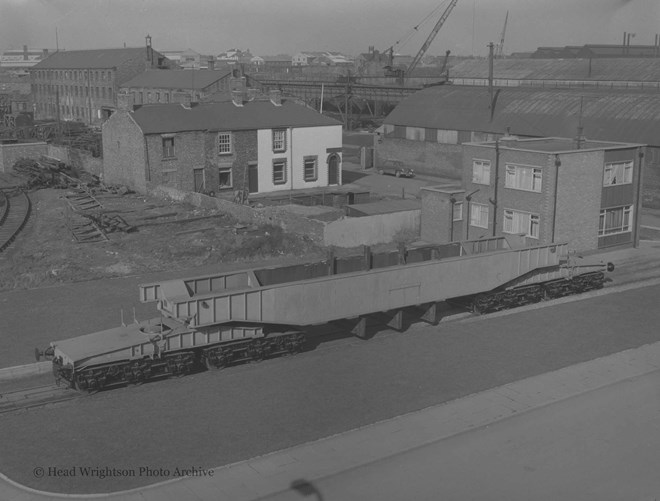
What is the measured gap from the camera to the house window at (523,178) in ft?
124

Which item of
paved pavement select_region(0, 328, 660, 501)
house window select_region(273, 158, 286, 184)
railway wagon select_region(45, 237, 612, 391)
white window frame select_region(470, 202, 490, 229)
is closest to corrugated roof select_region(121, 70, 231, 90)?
house window select_region(273, 158, 286, 184)

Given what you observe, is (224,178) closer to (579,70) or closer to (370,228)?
(370,228)

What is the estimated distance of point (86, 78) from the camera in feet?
326

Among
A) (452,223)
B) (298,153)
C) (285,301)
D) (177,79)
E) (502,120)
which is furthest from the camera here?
(177,79)

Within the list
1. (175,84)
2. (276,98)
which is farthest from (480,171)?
(175,84)

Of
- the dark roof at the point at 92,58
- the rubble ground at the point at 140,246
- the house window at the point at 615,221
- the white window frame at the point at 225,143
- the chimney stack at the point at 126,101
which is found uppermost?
the dark roof at the point at 92,58

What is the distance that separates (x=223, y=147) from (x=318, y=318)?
3001 cm

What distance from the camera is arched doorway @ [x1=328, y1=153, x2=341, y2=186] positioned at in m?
56.0

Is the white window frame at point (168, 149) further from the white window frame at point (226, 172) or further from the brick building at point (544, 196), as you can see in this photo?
the brick building at point (544, 196)

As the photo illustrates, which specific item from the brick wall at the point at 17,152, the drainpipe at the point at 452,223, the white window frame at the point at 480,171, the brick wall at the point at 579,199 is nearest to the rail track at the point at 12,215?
the brick wall at the point at 17,152

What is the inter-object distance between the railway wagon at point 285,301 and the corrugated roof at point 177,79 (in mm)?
54230

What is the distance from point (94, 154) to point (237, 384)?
49785 mm

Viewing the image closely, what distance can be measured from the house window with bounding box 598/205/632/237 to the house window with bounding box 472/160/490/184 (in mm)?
6186

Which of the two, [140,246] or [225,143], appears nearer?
[140,246]
